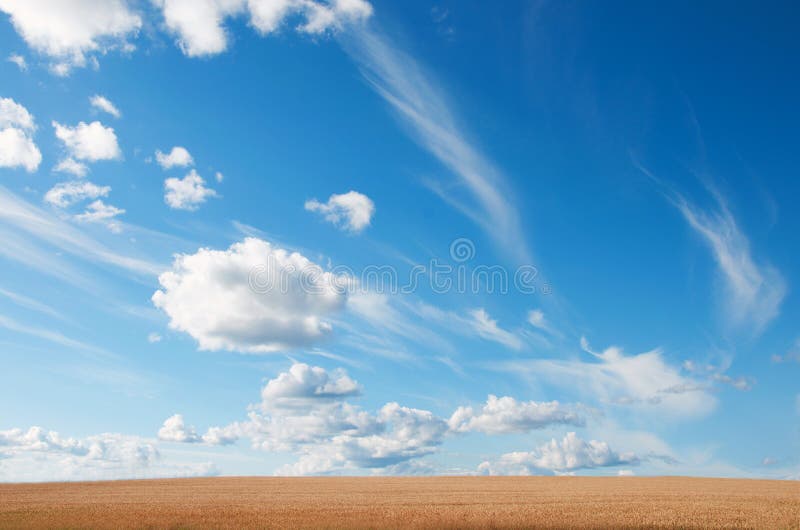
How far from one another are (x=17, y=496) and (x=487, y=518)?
150ft

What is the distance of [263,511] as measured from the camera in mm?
36844

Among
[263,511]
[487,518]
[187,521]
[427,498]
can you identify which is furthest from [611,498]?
[187,521]

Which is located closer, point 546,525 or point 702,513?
point 546,525

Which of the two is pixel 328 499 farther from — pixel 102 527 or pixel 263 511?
pixel 102 527

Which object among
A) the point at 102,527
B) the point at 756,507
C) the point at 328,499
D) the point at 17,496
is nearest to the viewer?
the point at 102,527

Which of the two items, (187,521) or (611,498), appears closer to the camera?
(187,521)

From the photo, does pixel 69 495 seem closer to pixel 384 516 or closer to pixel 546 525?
pixel 384 516

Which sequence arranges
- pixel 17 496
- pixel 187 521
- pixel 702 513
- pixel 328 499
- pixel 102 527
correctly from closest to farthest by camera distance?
1. pixel 102 527
2. pixel 187 521
3. pixel 702 513
4. pixel 328 499
5. pixel 17 496

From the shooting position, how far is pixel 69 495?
54406mm

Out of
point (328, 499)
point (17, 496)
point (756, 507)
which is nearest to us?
point (756, 507)

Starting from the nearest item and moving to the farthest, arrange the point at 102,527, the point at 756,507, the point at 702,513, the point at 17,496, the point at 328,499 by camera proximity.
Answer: the point at 102,527 → the point at 702,513 → the point at 756,507 → the point at 328,499 → the point at 17,496

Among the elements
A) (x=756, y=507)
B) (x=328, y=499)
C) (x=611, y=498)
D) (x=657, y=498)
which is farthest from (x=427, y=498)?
(x=756, y=507)

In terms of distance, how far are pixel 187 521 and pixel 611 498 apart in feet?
105

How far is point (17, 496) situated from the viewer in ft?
177
